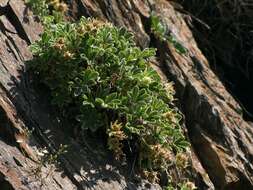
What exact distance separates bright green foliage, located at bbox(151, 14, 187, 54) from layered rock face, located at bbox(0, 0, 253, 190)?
0.18ft

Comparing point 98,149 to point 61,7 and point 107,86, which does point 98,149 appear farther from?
point 61,7

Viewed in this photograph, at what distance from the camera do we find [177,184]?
6.03 metres

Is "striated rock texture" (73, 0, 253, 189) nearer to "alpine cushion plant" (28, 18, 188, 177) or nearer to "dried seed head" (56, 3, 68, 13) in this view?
"dried seed head" (56, 3, 68, 13)

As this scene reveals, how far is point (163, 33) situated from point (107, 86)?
6.66 ft

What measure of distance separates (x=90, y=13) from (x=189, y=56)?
1406 mm

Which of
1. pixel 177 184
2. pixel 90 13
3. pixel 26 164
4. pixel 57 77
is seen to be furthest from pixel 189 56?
pixel 26 164

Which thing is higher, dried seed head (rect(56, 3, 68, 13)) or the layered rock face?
dried seed head (rect(56, 3, 68, 13))

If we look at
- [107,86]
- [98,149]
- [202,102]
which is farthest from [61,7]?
[202,102]

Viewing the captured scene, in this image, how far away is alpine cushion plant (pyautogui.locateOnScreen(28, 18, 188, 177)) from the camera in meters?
5.42

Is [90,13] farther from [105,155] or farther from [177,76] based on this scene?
[105,155]

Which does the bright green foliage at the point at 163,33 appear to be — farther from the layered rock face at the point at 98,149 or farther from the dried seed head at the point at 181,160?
the dried seed head at the point at 181,160

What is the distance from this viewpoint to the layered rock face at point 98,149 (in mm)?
4969

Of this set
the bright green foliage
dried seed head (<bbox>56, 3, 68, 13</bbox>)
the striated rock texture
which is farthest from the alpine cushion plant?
the bright green foliage

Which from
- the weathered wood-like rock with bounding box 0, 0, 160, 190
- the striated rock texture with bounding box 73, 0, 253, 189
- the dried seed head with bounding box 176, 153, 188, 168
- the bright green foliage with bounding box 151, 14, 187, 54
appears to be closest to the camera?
the weathered wood-like rock with bounding box 0, 0, 160, 190
